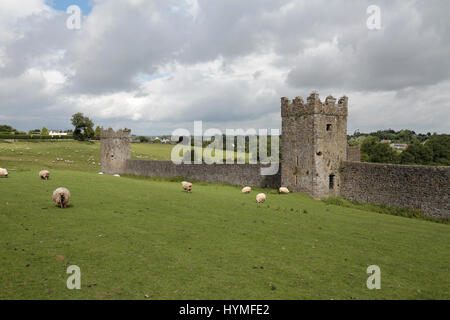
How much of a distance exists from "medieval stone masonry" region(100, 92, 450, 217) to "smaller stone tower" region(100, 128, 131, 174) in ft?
76.6

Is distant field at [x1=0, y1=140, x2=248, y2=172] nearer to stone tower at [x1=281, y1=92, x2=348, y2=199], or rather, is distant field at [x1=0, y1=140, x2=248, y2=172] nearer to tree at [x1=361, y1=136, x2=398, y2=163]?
stone tower at [x1=281, y1=92, x2=348, y2=199]

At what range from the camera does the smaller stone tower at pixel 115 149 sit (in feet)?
155

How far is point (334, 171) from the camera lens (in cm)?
2558

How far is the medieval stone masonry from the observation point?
63.1 feet

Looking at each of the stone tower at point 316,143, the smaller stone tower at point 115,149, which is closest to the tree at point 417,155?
the stone tower at point 316,143

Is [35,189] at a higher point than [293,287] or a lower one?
higher

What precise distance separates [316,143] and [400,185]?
21.3 feet

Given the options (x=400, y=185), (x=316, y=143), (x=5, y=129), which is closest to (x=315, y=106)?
(x=316, y=143)

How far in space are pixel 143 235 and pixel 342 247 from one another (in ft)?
23.3

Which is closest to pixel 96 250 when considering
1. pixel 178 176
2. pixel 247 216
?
pixel 247 216

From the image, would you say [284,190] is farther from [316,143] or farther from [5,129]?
[5,129]

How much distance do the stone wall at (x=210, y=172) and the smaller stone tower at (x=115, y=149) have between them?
1034 mm
